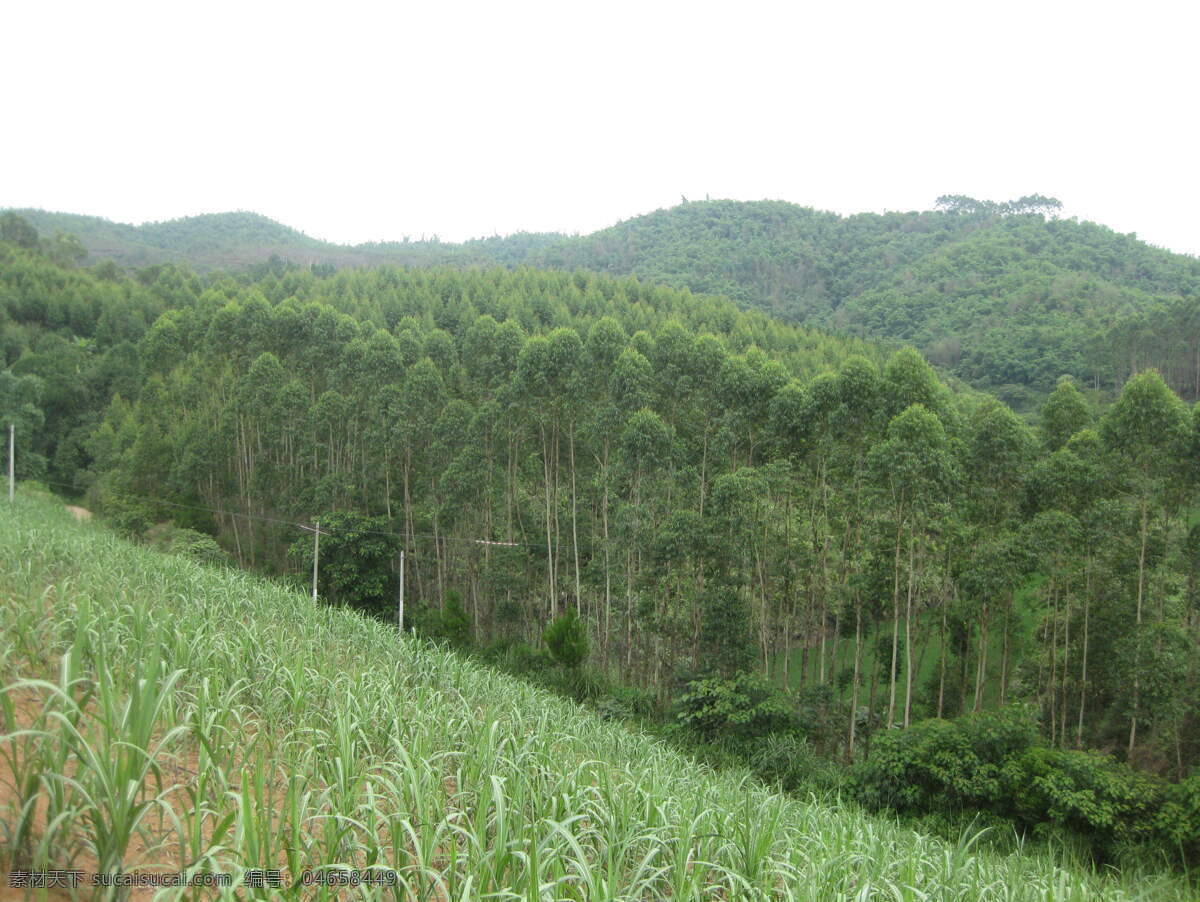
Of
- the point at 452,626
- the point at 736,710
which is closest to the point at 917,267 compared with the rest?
the point at 452,626

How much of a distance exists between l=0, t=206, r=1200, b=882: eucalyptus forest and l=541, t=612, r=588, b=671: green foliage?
68 mm

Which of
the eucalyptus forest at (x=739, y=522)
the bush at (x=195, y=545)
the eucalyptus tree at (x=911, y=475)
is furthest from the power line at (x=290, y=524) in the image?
the eucalyptus tree at (x=911, y=475)

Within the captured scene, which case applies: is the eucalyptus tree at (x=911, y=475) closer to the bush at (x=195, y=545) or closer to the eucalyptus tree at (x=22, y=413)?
the bush at (x=195, y=545)

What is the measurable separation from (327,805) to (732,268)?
8140 centimetres

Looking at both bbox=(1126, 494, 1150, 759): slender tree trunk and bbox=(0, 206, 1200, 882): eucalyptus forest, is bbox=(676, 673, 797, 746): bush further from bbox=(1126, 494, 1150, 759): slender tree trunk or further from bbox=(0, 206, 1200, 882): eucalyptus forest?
bbox=(1126, 494, 1150, 759): slender tree trunk

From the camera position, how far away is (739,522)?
16.2 m

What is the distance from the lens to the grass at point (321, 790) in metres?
2.10

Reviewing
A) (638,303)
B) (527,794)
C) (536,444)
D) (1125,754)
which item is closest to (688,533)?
(536,444)

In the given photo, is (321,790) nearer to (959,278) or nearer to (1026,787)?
(1026,787)

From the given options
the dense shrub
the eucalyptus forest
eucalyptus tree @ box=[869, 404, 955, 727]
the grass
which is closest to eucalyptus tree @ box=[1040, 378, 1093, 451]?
the eucalyptus forest

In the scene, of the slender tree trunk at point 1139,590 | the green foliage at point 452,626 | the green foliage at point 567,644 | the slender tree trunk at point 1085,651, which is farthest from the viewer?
the green foliage at point 452,626

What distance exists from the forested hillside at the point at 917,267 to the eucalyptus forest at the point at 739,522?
4661 millimetres

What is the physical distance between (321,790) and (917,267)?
7512 cm

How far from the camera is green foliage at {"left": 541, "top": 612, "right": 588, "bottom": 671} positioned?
51.2 feet
